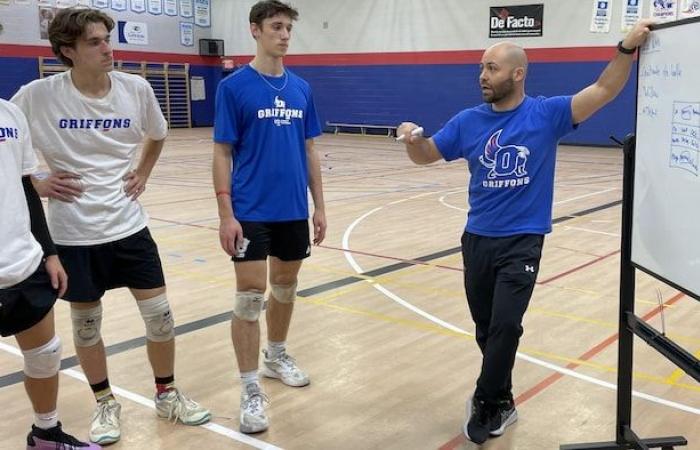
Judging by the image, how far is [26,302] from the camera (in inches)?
98.5

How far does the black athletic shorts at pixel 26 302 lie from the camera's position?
96.3 inches

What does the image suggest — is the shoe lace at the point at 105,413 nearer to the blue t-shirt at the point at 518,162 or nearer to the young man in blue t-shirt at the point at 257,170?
the young man in blue t-shirt at the point at 257,170

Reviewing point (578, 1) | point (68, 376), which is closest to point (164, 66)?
point (578, 1)

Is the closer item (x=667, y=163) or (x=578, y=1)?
(x=667, y=163)

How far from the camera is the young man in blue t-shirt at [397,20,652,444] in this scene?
2.88 meters

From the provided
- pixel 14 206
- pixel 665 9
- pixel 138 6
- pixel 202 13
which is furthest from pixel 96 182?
pixel 202 13

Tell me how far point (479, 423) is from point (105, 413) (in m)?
1.60

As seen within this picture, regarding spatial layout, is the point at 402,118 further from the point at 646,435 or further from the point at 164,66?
the point at 646,435

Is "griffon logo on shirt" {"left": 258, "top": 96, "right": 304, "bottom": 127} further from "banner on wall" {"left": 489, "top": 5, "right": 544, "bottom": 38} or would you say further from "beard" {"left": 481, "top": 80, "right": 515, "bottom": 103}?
"banner on wall" {"left": 489, "top": 5, "right": 544, "bottom": 38}

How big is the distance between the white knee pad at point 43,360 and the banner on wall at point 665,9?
13.5m

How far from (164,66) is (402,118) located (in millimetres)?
8151

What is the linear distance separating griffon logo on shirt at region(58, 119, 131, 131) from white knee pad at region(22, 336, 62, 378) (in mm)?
843

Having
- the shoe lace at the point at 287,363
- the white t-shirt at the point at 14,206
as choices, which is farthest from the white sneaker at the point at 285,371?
the white t-shirt at the point at 14,206

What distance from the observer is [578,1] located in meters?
16.9
